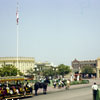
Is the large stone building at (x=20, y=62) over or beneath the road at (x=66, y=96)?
over

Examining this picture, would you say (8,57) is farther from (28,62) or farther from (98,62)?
(98,62)

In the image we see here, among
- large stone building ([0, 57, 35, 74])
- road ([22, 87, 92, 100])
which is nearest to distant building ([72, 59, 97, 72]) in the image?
large stone building ([0, 57, 35, 74])

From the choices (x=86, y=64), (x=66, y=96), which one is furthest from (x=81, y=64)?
(x=66, y=96)

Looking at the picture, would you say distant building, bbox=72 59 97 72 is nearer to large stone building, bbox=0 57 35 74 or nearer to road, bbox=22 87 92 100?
large stone building, bbox=0 57 35 74

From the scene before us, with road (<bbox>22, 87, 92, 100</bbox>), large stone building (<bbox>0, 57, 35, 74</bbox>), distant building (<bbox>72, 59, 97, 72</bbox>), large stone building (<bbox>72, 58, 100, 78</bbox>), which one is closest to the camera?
road (<bbox>22, 87, 92, 100</bbox>)

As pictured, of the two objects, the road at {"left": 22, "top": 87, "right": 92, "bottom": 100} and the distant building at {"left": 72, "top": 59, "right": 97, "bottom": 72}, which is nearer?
the road at {"left": 22, "top": 87, "right": 92, "bottom": 100}

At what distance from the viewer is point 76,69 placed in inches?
4483

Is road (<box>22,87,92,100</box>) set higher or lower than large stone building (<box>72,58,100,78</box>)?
lower

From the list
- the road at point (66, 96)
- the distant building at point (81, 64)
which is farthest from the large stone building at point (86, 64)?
the road at point (66, 96)

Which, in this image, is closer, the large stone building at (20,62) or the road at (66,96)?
the road at (66,96)

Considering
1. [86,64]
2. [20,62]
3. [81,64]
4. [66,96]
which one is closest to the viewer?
[66,96]

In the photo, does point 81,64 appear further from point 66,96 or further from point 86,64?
point 66,96

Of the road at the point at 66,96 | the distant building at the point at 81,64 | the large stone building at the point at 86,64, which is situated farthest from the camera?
the distant building at the point at 81,64

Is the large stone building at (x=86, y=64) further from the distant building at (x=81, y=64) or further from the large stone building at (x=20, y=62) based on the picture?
the large stone building at (x=20, y=62)
